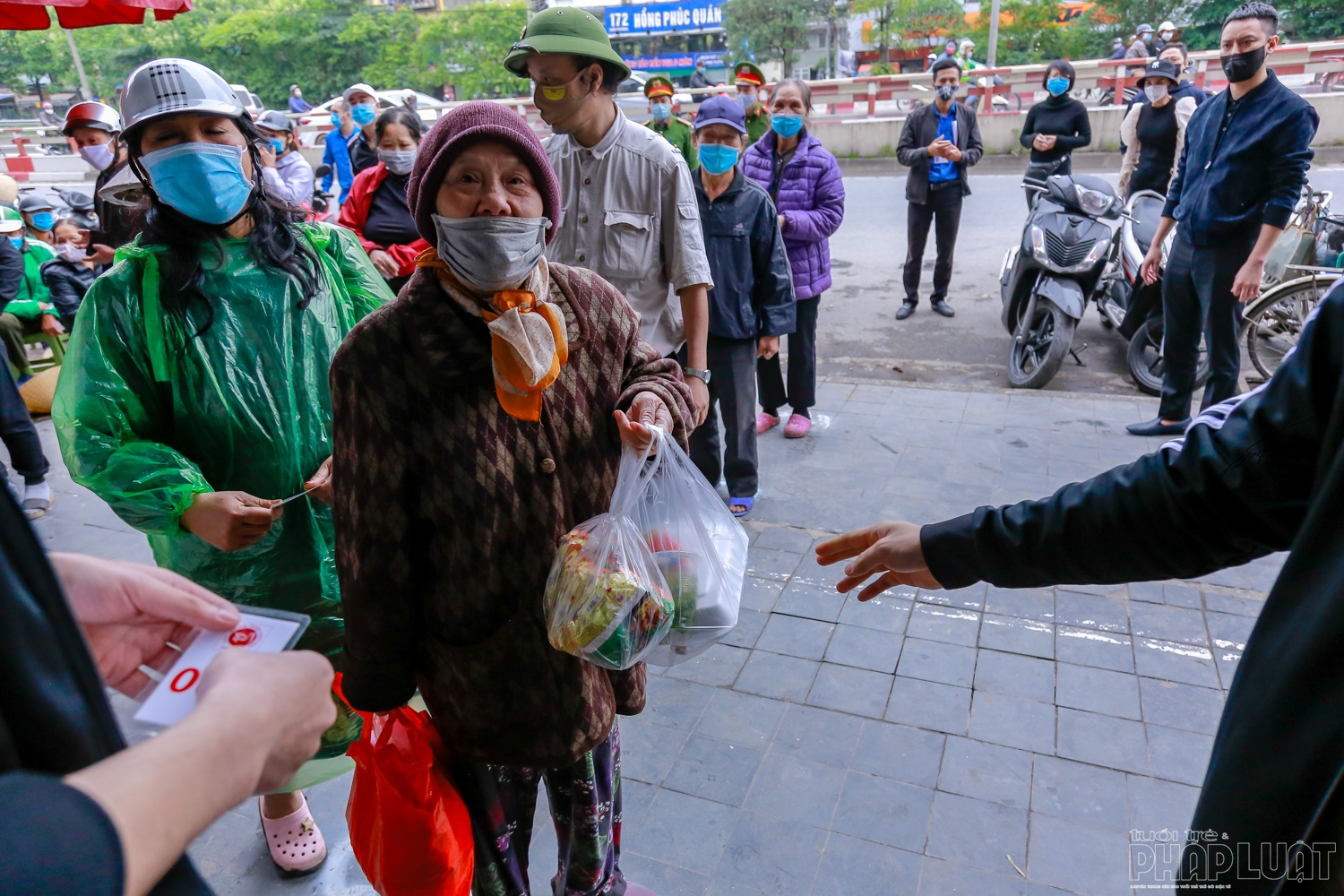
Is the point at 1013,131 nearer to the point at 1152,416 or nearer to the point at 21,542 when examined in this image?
the point at 1152,416

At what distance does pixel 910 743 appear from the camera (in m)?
2.65

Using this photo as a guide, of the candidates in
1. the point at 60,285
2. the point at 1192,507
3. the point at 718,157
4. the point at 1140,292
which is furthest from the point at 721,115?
the point at 60,285

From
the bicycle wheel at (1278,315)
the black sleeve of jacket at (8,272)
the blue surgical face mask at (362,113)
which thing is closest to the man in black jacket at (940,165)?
the bicycle wheel at (1278,315)

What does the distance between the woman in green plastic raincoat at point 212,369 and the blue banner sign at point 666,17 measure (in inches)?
1811

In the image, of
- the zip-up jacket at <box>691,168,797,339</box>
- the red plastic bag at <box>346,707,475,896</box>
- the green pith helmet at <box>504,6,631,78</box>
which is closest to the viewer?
the red plastic bag at <box>346,707,475,896</box>

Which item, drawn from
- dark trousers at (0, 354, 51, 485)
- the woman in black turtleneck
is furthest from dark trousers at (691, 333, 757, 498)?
the woman in black turtleneck

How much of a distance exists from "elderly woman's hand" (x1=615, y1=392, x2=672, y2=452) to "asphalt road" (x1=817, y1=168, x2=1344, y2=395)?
4.61m

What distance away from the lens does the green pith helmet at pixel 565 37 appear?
2.68m

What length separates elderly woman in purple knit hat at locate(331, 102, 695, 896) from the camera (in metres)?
1.50

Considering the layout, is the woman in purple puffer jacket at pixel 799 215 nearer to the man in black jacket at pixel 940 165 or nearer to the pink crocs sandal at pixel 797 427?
the pink crocs sandal at pixel 797 427

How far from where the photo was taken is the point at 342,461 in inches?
60.2

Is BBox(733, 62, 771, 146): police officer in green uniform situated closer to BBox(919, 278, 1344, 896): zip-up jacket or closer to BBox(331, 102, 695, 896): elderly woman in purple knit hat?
BBox(331, 102, 695, 896): elderly woman in purple knit hat

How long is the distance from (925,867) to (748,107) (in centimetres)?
574

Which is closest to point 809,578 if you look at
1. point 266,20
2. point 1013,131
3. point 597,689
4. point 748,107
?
point 597,689
